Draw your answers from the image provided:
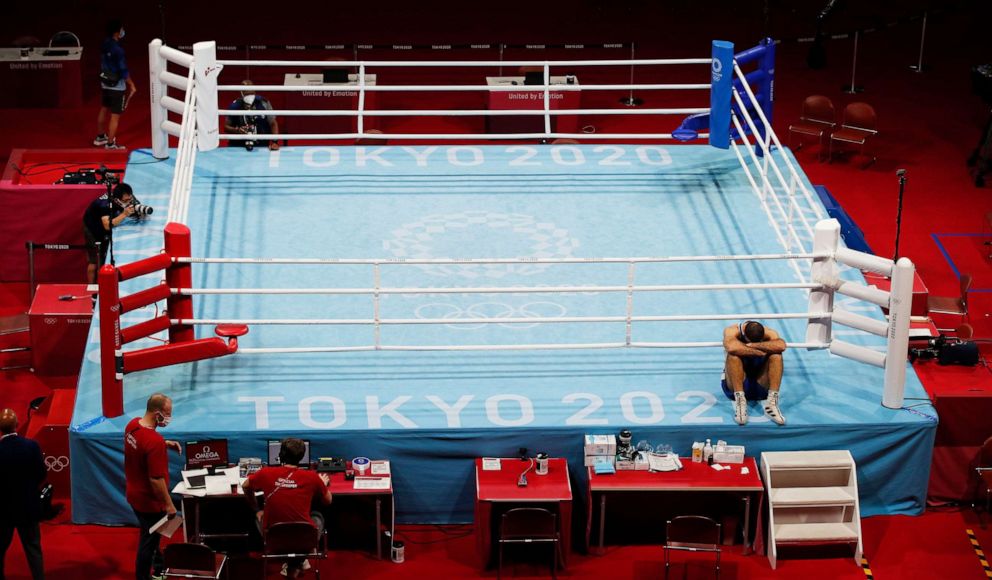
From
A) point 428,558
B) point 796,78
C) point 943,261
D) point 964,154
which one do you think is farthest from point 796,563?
point 796,78

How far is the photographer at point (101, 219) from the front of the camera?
1335 cm

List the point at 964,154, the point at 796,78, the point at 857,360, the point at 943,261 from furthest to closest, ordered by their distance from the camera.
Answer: the point at 796,78, the point at 964,154, the point at 943,261, the point at 857,360

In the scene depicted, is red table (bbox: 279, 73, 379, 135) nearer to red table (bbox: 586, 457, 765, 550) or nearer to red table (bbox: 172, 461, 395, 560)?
red table (bbox: 172, 461, 395, 560)

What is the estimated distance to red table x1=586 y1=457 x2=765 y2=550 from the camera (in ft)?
34.8

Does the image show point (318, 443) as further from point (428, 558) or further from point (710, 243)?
point (710, 243)

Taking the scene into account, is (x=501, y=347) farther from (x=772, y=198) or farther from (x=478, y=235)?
(x=772, y=198)

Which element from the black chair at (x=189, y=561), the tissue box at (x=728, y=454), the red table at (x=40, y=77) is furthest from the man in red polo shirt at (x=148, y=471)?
the red table at (x=40, y=77)

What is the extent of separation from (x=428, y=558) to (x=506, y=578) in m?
0.58

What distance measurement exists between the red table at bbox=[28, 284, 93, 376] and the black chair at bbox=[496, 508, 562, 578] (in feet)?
15.1

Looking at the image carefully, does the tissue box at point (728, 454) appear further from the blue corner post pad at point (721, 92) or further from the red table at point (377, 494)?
the blue corner post pad at point (721, 92)

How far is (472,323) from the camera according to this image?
39.7 feet

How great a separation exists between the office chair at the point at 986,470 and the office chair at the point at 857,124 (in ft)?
23.6

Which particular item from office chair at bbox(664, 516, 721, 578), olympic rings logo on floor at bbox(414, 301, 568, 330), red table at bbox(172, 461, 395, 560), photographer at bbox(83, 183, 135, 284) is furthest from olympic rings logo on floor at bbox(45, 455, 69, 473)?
office chair at bbox(664, 516, 721, 578)

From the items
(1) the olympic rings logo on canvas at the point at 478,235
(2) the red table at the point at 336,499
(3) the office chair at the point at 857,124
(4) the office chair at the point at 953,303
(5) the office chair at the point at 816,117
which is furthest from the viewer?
(5) the office chair at the point at 816,117
